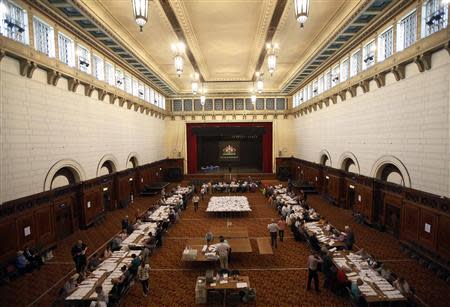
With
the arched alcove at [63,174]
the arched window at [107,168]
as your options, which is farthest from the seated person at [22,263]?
the arched window at [107,168]

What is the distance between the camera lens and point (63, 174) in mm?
12750

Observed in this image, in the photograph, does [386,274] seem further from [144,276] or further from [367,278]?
[144,276]

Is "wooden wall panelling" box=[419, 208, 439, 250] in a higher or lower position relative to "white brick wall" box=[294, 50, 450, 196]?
lower

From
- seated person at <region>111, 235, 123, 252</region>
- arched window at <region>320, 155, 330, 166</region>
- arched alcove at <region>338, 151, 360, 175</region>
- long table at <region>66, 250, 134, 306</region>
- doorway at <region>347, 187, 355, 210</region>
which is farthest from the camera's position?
arched window at <region>320, 155, 330, 166</region>

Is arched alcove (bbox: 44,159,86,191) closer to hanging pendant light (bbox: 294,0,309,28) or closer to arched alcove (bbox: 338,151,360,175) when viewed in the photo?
hanging pendant light (bbox: 294,0,309,28)

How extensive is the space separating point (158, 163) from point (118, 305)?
19195 millimetres

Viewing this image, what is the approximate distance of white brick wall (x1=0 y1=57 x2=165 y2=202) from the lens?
926 cm

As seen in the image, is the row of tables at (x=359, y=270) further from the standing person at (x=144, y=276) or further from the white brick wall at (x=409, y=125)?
the standing person at (x=144, y=276)

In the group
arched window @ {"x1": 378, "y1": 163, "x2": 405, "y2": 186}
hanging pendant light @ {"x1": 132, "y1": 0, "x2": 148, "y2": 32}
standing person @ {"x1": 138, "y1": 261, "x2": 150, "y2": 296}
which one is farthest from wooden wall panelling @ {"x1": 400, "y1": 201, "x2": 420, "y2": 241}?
hanging pendant light @ {"x1": 132, "y1": 0, "x2": 148, "y2": 32}

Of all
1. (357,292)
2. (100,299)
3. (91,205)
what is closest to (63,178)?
(91,205)

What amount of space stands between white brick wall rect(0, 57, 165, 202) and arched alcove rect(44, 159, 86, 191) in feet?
0.77

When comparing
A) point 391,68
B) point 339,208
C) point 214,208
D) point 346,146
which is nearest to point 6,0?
point 214,208

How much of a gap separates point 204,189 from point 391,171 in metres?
12.6

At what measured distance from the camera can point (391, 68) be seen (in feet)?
36.9
